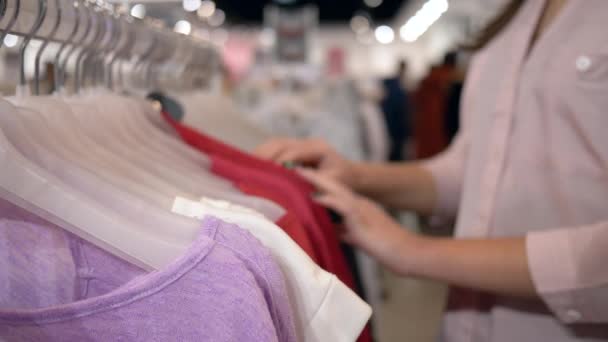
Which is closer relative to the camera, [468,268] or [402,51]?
[468,268]

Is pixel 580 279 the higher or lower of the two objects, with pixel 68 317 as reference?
lower

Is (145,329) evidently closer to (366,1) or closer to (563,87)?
(563,87)

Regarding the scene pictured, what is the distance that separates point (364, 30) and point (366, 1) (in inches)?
35.6

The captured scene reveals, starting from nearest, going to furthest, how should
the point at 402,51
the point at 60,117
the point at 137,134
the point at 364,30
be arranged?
the point at 60,117 < the point at 137,134 < the point at 402,51 < the point at 364,30

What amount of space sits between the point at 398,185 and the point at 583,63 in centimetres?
45

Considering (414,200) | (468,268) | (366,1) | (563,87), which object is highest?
(563,87)

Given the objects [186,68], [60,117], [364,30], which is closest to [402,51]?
[364,30]

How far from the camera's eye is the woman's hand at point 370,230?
87 centimetres

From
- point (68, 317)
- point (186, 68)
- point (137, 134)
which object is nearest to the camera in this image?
point (68, 317)

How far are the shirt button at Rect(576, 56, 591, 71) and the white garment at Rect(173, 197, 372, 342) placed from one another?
0.50 m

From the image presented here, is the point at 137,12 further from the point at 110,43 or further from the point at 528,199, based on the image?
the point at 528,199

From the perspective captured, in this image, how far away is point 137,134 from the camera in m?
0.74

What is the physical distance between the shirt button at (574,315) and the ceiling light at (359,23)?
41.4 ft

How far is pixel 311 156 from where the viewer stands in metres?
1.12
